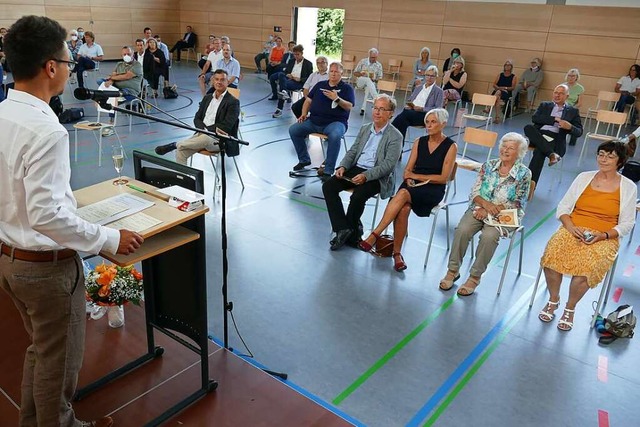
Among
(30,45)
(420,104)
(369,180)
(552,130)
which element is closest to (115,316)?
(30,45)

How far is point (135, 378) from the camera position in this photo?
258 centimetres

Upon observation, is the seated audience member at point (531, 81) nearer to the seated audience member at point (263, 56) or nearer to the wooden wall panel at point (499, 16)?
the wooden wall panel at point (499, 16)

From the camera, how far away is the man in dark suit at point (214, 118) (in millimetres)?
5391

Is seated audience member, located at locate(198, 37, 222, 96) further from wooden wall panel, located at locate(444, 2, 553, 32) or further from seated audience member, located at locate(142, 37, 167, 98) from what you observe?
wooden wall panel, located at locate(444, 2, 553, 32)

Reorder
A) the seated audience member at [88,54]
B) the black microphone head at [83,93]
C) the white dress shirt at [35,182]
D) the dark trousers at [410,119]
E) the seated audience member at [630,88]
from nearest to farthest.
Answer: the white dress shirt at [35,182], the black microphone head at [83,93], the dark trousers at [410,119], the seated audience member at [630,88], the seated audience member at [88,54]

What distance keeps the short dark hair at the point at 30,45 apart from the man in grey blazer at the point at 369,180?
307 centimetres

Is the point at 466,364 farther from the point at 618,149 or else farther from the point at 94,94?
the point at 94,94

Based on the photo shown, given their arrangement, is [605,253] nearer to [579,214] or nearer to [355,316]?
[579,214]

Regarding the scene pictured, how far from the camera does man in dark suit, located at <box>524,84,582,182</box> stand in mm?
6188

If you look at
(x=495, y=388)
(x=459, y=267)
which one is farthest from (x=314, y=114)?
(x=495, y=388)

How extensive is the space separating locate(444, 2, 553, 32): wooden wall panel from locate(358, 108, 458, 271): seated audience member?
344 inches

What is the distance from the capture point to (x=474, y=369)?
2984 millimetres

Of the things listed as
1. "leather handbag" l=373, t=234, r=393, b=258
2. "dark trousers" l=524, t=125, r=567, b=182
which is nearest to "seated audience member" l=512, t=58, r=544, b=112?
"dark trousers" l=524, t=125, r=567, b=182

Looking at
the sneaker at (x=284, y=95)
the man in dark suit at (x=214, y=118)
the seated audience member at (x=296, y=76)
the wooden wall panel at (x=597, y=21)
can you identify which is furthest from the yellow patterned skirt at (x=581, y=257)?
the wooden wall panel at (x=597, y=21)
